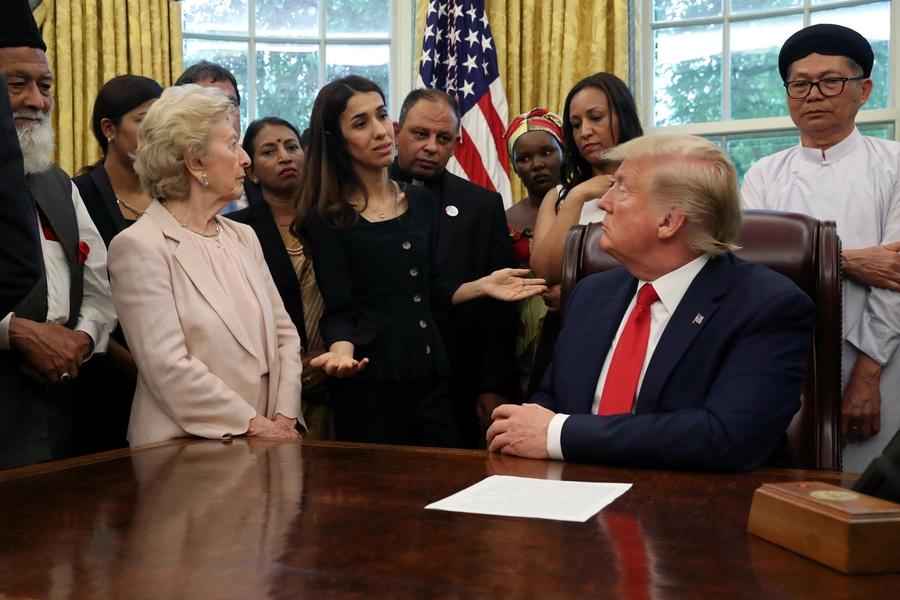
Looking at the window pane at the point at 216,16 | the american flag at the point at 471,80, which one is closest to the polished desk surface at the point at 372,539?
the american flag at the point at 471,80

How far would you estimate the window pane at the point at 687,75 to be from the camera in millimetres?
5281

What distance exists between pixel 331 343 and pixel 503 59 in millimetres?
3095

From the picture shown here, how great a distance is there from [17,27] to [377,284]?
1.21 m

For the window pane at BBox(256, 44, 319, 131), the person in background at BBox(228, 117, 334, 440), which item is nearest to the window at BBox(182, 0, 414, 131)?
the window pane at BBox(256, 44, 319, 131)

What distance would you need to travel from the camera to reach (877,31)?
4812mm

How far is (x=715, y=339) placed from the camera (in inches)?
71.6

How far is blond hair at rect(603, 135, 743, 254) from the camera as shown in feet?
6.38

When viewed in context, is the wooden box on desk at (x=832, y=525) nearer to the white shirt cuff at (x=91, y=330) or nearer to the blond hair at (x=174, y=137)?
the blond hair at (x=174, y=137)

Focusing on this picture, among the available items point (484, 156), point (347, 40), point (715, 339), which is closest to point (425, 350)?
point (715, 339)

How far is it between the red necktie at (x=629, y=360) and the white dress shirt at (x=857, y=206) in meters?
0.99

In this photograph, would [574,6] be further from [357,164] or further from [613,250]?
[613,250]

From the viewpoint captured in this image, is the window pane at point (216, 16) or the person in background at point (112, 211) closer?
the person in background at point (112, 211)

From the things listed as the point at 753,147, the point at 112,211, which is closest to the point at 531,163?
the point at 112,211

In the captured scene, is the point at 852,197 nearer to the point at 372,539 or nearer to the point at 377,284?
the point at 377,284
